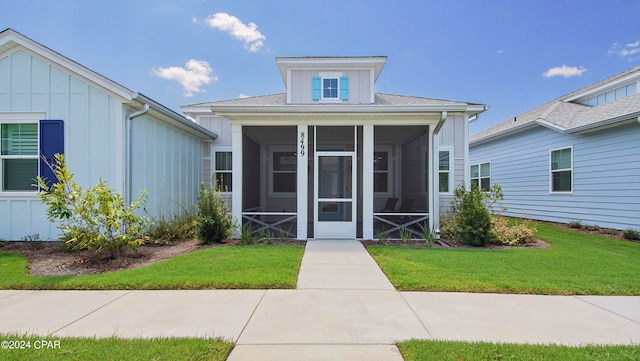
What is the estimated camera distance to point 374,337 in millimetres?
2779

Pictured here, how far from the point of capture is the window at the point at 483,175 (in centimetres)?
1491

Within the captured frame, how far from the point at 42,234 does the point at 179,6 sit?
841 cm

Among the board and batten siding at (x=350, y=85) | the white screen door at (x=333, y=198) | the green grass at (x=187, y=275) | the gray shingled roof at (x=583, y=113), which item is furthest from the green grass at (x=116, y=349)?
the gray shingled roof at (x=583, y=113)

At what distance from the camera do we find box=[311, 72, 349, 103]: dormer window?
10.9 meters

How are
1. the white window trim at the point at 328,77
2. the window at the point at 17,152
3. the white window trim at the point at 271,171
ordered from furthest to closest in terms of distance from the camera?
the white window trim at the point at 271,171 → the white window trim at the point at 328,77 → the window at the point at 17,152

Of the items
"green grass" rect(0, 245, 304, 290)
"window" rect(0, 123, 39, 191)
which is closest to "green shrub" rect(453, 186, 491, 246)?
"green grass" rect(0, 245, 304, 290)

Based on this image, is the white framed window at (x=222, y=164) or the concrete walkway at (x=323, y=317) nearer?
the concrete walkway at (x=323, y=317)

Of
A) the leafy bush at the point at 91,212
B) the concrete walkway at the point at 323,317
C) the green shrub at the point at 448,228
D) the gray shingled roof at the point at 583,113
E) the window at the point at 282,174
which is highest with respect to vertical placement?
the gray shingled roof at the point at 583,113

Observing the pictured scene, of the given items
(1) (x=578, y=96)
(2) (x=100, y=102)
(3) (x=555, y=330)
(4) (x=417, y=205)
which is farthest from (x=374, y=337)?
(1) (x=578, y=96)

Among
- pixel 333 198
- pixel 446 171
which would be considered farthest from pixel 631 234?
pixel 333 198

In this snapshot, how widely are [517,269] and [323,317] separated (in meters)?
3.75

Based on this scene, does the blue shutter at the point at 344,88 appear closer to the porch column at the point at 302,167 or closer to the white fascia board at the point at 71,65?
the porch column at the point at 302,167

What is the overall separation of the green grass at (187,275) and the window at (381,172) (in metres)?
6.68

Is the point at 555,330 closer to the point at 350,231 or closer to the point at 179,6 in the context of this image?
the point at 350,231
